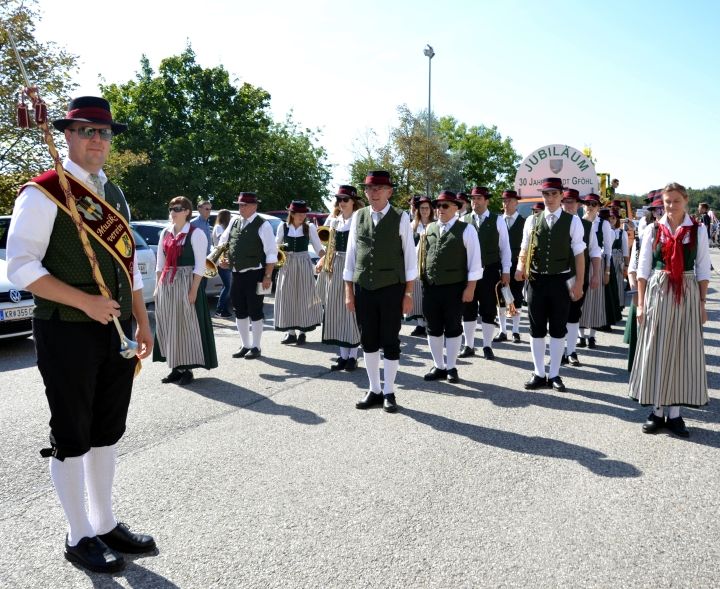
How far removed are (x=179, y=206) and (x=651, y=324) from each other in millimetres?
4462

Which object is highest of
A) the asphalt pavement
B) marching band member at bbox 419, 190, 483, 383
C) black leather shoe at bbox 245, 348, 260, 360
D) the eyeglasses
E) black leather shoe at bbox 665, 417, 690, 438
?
the eyeglasses

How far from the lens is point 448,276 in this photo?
6.64 meters

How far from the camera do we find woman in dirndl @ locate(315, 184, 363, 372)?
7402 millimetres

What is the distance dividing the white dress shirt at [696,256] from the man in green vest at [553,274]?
1205mm

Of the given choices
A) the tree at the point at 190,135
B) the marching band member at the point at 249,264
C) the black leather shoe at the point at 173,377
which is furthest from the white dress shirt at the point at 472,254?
the tree at the point at 190,135

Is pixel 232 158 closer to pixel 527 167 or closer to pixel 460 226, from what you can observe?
pixel 527 167

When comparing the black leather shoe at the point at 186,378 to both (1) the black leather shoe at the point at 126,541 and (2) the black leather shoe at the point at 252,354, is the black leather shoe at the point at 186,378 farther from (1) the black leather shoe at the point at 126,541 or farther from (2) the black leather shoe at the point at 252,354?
(1) the black leather shoe at the point at 126,541

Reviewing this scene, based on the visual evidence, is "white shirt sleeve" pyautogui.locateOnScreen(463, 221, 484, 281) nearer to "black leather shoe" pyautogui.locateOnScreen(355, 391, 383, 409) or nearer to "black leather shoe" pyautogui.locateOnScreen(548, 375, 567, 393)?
"black leather shoe" pyautogui.locateOnScreen(548, 375, 567, 393)

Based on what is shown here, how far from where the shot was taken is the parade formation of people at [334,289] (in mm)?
2908

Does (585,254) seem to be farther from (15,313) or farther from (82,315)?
(15,313)

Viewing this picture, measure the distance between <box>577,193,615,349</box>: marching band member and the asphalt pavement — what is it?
239 centimetres

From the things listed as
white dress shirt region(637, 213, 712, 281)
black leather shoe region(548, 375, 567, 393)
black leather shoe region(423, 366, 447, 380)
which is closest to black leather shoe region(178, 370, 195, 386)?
black leather shoe region(423, 366, 447, 380)

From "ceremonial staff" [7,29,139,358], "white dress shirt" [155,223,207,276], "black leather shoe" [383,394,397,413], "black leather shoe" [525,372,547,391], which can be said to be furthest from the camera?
"white dress shirt" [155,223,207,276]

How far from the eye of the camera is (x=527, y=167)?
49.1ft
